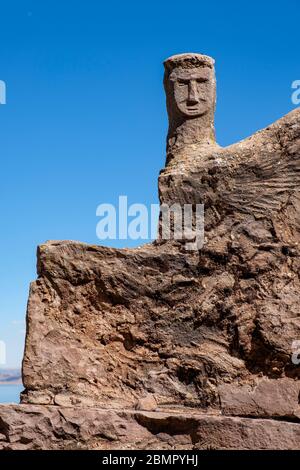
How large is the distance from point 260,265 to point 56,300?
232 centimetres

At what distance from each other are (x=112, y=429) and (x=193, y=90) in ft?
13.7

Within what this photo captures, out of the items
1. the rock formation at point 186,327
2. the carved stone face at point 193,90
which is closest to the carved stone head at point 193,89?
the carved stone face at point 193,90

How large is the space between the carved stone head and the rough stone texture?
3591mm

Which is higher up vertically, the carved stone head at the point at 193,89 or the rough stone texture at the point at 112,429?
the carved stone head at the point at 193,89

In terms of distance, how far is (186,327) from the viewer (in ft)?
29.2

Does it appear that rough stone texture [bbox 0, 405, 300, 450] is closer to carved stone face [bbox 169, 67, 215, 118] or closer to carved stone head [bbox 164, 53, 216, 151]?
carved stone head [bbox 164, 53, 216, 151]

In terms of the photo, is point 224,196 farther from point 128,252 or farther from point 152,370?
point 152,370

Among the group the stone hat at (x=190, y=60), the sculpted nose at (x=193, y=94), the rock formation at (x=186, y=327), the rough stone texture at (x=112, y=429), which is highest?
the stone hat at (x=190, y=60)

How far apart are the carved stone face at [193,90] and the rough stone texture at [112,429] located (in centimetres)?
373

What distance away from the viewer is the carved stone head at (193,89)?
9938mm

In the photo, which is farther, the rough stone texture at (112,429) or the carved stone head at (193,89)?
the carved stone head at (193,89)

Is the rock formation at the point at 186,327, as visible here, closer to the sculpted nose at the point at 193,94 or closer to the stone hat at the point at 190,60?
the sculpted nose at the point at 193,94
